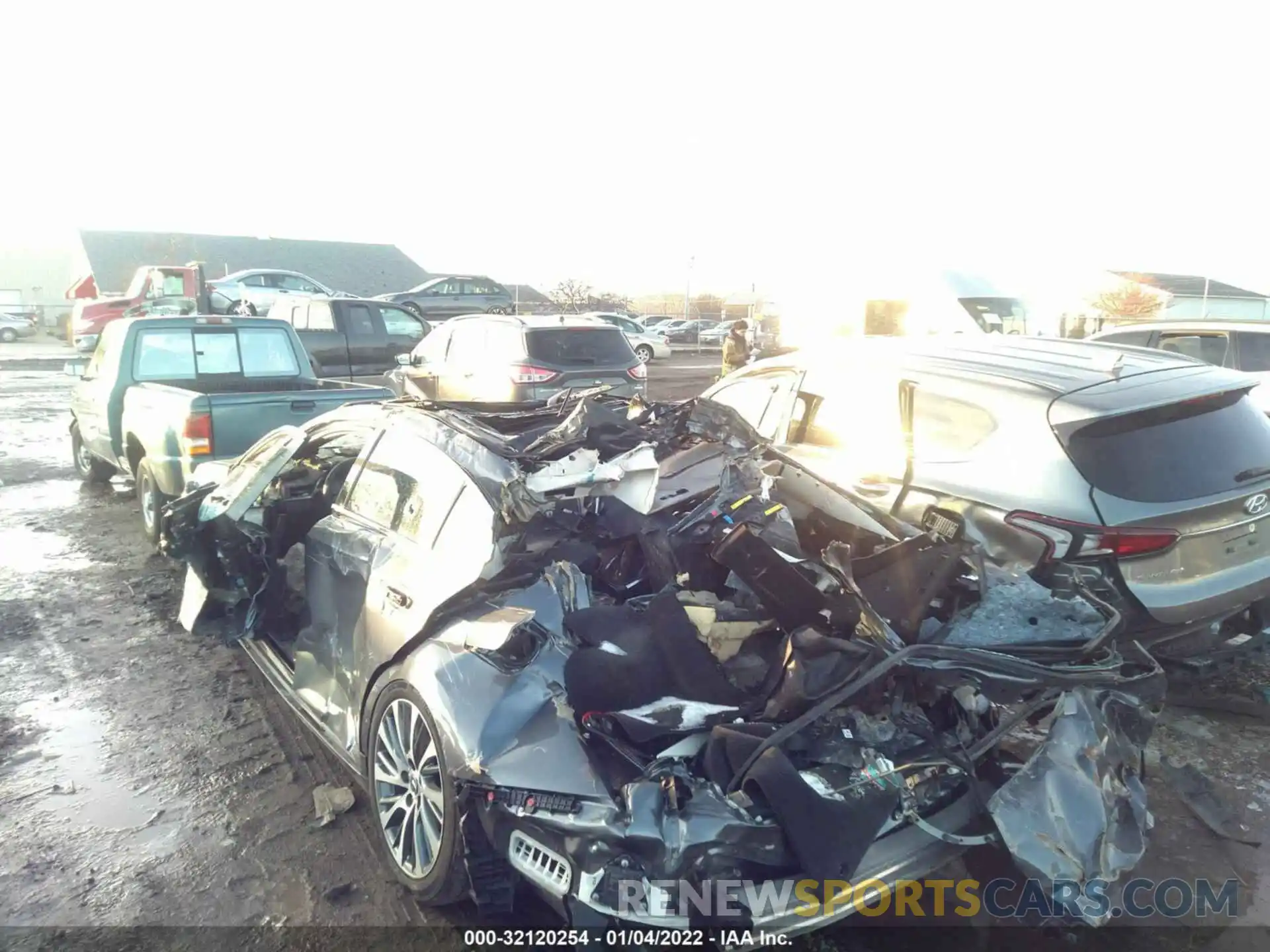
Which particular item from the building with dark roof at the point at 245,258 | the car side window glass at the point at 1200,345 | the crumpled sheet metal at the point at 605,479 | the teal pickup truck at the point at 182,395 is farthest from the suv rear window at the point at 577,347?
the building with dark roof at the point at 245,258

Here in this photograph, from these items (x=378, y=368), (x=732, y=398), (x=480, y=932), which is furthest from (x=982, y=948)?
(x=378, y=368)

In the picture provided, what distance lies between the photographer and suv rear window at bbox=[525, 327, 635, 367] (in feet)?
34.8

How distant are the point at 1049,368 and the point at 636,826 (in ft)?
10.9

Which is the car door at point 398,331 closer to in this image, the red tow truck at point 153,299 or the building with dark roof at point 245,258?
the red tow truck at point 153,299

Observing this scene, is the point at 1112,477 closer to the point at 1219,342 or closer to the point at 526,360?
the point at 1219,342

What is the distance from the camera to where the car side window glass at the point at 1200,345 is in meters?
8.98

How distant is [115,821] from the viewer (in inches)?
130

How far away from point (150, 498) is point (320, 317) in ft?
27.7

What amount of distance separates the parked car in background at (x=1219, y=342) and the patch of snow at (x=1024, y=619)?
6767 millimetres

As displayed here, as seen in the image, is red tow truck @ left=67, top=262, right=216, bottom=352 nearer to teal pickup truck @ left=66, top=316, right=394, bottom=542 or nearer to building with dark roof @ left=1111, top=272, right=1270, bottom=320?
teal pickup truck @ left=66, top=316, right=394, bottom=542

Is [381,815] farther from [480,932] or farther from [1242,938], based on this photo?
[1242,938]

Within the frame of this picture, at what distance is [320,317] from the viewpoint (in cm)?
1479

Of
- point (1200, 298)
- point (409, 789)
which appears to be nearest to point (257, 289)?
point (409, 789)

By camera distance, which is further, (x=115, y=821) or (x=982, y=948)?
(x=115, y=821)
